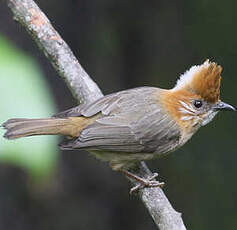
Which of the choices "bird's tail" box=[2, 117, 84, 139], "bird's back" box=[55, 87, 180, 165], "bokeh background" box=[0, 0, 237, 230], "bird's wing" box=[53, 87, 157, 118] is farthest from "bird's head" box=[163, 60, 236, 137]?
"bokeh background" box=[0, 0, 237, 230]

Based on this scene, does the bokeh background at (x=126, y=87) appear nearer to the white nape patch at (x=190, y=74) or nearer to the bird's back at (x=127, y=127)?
the bird's back at (x=127, y=127)

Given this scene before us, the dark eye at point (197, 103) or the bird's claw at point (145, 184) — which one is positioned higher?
the dark eye at point (197, 103)

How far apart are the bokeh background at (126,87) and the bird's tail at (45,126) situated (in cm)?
140

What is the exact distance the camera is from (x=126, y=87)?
658 cm

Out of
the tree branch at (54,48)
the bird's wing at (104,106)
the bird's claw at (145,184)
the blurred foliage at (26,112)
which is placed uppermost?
the tree branch at (54,48)

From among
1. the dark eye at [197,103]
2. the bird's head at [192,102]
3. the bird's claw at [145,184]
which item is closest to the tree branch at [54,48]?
the bird's claw at [145,184]

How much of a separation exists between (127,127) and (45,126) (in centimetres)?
62

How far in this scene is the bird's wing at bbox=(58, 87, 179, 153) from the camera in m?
3.55

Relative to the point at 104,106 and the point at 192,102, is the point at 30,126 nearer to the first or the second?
the point at 104,106

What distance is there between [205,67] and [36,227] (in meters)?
2.71

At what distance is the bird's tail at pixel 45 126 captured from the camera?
3.25 metres

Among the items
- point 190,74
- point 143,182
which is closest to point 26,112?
point 143,182

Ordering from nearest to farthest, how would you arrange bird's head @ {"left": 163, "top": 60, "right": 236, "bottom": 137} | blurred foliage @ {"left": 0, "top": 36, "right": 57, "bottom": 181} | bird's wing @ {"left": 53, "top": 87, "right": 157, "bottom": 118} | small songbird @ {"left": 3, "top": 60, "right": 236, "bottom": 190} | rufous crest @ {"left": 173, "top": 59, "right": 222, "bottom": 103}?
blurred foliage @ {"left": 0, "top": 36, "right": 57, "bottom": 181} < small songbird @ {"left": 3, "top": 60, "right": 236, "bottom": 190} < bird's wing @ {"left": 53, "top": 87, "right": 157, "bottom": 118} < rufous crest @ {"left": 173, "top": 59, "right": 222, "bottom": 103} < bird's head @ {"left": 163, "top": 60, "right": 236, "bottom": 137}

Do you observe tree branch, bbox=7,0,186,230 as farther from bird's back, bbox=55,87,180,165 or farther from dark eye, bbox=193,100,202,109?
dark eye, bbox=193,100,202,109
